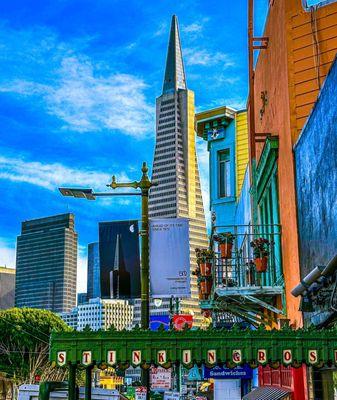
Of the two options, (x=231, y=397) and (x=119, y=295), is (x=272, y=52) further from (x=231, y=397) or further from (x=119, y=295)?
(x=231, y=397)

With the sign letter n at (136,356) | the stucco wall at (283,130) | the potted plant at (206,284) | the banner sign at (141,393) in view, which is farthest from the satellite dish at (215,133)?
the sign letter n at (136,356)

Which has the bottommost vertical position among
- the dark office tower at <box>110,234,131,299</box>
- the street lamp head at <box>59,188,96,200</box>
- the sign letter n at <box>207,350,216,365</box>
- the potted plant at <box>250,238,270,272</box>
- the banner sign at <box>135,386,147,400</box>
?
the banner sign at <box>135,386,147,400</box>

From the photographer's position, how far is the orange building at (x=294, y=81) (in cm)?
1367

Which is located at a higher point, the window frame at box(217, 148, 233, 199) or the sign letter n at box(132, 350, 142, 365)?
the window frame at box(217, 148, 233, 199)

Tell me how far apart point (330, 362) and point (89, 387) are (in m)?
3.45

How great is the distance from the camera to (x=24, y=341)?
64.6 meters

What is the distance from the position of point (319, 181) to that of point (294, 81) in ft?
12.4

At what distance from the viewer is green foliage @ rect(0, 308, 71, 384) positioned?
6162 centimetres

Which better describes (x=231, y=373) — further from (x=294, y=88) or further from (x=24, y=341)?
(x=24, y=341)

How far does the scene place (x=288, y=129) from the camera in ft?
46.2

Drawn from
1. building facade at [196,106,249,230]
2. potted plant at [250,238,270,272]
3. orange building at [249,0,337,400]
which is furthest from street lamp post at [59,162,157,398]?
building facade at [196,106,249,230]

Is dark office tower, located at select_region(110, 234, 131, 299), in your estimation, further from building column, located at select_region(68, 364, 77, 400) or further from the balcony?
building column, located at select_region(68, 364, 77, 400)

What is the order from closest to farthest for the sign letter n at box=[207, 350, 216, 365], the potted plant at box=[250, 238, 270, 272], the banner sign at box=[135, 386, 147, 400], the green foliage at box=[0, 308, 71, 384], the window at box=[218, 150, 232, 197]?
the sign letter n at box=[207, 350, 216, 365]
the banner sign at box=[135, 386, 147, 400]
the potted plant at box=[250, 238, 270, 272]
the window at box=[218, 150, 232, 197]
the green foliage at box=[0, 308, 71, 384]

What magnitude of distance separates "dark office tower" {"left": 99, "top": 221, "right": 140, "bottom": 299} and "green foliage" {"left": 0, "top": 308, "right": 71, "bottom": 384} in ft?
155
